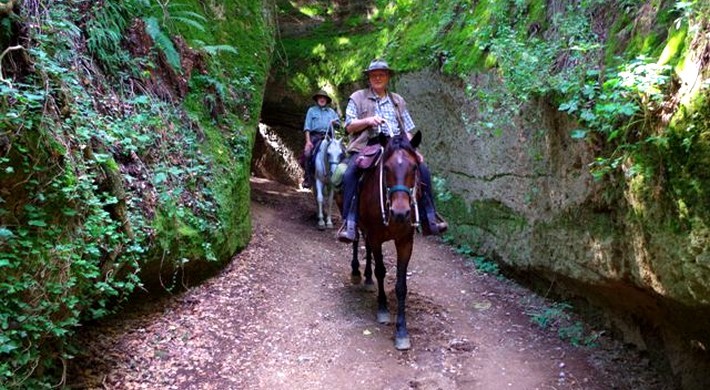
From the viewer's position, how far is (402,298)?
5.62m

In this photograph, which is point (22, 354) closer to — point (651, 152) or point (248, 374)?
point (248, 374)

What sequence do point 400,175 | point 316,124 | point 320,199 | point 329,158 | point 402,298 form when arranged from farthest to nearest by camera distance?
point 316,124 → point 320,199 → point 329,158 → point 402,298 → point 400,175

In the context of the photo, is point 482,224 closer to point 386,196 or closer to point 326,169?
point 386,196

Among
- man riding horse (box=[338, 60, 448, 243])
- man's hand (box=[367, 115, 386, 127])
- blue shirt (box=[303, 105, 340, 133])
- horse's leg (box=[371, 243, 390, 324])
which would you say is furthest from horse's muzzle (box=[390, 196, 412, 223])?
blue shirt (box=[303, 105, 340, 133])

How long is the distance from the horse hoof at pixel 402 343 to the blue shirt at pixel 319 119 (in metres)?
6.49

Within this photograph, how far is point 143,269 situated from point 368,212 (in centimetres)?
246

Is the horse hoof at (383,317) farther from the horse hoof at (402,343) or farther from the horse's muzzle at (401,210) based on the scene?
the horse's muzzle at (401,210)

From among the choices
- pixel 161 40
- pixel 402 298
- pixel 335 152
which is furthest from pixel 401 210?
pixel 335 152

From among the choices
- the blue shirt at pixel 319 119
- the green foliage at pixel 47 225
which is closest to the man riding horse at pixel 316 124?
the blue shirt at pixel 319 119

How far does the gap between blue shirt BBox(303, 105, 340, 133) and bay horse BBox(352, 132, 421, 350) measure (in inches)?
212

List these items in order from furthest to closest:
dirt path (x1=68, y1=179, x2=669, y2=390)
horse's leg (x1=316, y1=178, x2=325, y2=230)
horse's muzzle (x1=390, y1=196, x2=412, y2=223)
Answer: horse's leg (x1=316, y1=178, x2=325, y2=230) < horse's muzzle (x1=390, y1=196, x2=412, y2=223) < dirt path (x1=68, y1=179, x2=669, y2=390)

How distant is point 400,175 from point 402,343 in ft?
5.87

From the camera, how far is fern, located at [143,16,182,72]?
719 centimetres

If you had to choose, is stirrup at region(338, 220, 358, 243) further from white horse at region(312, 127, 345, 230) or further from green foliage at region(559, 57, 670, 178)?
white horse at region(312, 127, 345, 230)
